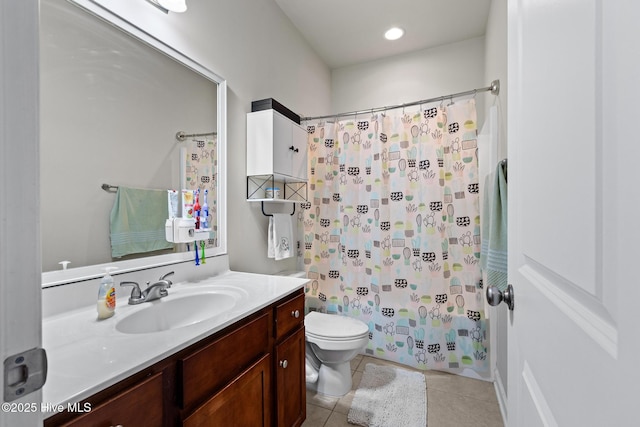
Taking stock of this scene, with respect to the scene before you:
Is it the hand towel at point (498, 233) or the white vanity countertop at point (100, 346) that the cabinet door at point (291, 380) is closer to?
the white vanity countertop at point (100, 346)

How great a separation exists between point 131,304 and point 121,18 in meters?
1.16

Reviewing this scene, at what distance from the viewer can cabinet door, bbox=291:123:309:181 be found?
6.78 ft

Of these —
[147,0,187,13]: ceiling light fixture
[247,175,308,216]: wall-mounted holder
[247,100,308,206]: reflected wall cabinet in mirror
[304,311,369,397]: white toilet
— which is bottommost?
[304,311,369,397]: white toilet

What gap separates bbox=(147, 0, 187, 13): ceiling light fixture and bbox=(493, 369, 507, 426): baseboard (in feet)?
8.95

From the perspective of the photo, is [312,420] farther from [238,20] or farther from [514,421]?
[238,20]

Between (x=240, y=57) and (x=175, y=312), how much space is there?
156 cm

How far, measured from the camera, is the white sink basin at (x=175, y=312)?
1.02 m

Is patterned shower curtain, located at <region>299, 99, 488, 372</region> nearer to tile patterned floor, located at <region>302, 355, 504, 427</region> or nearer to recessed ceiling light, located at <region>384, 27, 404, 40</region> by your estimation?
tile patterned floor, located at <region>302, 355, 504, 427</region>

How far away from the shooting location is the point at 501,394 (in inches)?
68.5

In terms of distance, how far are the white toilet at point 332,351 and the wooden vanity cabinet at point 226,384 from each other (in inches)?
13.0

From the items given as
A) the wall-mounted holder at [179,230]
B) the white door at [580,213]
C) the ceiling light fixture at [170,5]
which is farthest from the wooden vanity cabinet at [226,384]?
the ceiling light fixture at [170,5]

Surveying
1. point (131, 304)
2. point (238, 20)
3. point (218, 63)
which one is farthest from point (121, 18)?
point (131, 304)

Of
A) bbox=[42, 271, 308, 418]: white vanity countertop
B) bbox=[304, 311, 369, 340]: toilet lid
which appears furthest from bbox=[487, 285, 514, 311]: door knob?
bbox=[304, 311, 369, 340]: toilet lid

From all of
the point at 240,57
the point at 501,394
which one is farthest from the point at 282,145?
the point at 501,394
